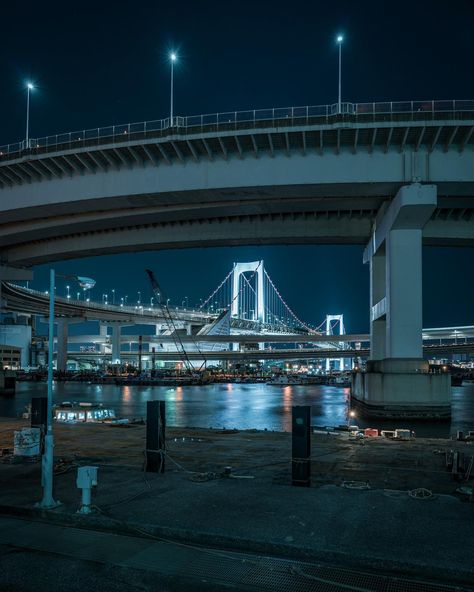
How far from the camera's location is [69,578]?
7.79m

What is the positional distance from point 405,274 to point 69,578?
117 feet

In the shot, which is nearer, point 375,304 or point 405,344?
point 405,344

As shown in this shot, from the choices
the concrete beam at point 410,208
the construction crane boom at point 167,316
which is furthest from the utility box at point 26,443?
the construction crane boom at point 167,316

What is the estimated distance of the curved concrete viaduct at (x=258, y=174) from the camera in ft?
120

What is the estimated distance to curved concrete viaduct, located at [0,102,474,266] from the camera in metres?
36.4

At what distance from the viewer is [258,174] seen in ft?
125

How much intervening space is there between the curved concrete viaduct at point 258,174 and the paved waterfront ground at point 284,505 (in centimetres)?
2330

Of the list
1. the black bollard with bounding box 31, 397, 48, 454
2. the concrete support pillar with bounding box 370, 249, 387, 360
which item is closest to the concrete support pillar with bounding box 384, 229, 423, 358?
the concrete support pillar with bounding box 370, 249, 387, 360

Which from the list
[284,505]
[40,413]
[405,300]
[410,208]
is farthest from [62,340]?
[284,505]

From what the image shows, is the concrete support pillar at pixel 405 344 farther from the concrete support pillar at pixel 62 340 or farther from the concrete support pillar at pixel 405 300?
the concrete support pillar at pixel 62 340

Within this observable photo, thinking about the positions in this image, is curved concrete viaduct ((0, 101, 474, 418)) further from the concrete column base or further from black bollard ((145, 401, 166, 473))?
black bollard ((145, 401, 166, 473))

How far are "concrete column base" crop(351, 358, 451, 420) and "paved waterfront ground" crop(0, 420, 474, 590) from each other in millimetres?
21370

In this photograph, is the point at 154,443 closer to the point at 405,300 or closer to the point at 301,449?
the point at 301,449

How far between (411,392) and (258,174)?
735 inches
